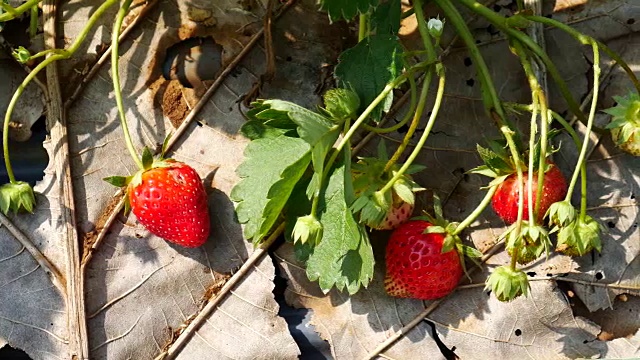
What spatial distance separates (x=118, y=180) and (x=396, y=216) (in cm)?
65

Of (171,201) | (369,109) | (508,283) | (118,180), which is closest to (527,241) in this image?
(508,283)

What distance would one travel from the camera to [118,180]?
1885 millimetres

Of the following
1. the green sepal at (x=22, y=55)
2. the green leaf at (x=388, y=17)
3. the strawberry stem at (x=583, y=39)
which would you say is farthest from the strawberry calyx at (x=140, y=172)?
the strawberry stem at (x=583, y=39)

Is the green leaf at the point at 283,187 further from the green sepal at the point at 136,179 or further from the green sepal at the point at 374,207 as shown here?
the green sepal at the point at 136,179

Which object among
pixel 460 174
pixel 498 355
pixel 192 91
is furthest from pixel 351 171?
pixel 498 355

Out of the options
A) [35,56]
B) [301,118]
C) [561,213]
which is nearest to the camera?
[301,118]

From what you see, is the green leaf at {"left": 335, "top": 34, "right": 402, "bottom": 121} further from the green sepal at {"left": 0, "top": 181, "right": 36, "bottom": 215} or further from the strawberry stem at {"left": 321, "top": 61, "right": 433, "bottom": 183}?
the green sepal at {"left": 0, "top": 181, "right": 36, "bottom": 215}

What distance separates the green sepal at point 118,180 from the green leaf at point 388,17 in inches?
26.4

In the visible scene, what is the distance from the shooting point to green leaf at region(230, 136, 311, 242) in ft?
Result: 5.74

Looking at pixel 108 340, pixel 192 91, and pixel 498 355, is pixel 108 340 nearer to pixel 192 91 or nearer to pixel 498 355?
pixel 192 91

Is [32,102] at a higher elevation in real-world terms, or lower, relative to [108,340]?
higher

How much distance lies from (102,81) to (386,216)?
0.77m

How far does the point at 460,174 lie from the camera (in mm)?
2004

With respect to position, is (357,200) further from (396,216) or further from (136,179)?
(136,179)
